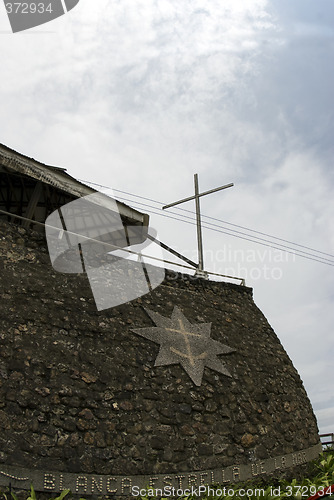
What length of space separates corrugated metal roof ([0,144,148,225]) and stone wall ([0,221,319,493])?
1.79 meters

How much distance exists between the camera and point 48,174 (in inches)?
454

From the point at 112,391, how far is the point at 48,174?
6092 millimetres

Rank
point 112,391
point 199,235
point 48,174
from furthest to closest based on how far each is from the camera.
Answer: point 199,235, point 48,174, point 112,391

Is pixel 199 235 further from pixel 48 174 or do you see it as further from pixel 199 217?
pixel 48 174

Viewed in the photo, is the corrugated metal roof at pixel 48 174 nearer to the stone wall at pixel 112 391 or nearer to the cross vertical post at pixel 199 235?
the stone wall at pixel 112 391

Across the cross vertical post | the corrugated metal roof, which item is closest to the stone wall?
the corrugated metal roof

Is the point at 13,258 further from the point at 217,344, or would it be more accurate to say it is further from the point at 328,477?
the point at 328,477

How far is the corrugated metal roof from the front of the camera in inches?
419

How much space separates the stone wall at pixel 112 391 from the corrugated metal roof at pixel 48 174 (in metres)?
1.79

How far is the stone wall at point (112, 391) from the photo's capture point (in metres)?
7.67

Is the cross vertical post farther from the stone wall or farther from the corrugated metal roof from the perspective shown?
the corrugated metal roof

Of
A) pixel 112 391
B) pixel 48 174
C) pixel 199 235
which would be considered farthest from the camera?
pixel 199 235

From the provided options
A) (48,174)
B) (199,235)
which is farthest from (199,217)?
(48,174)

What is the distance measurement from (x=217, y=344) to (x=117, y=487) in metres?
4.77
